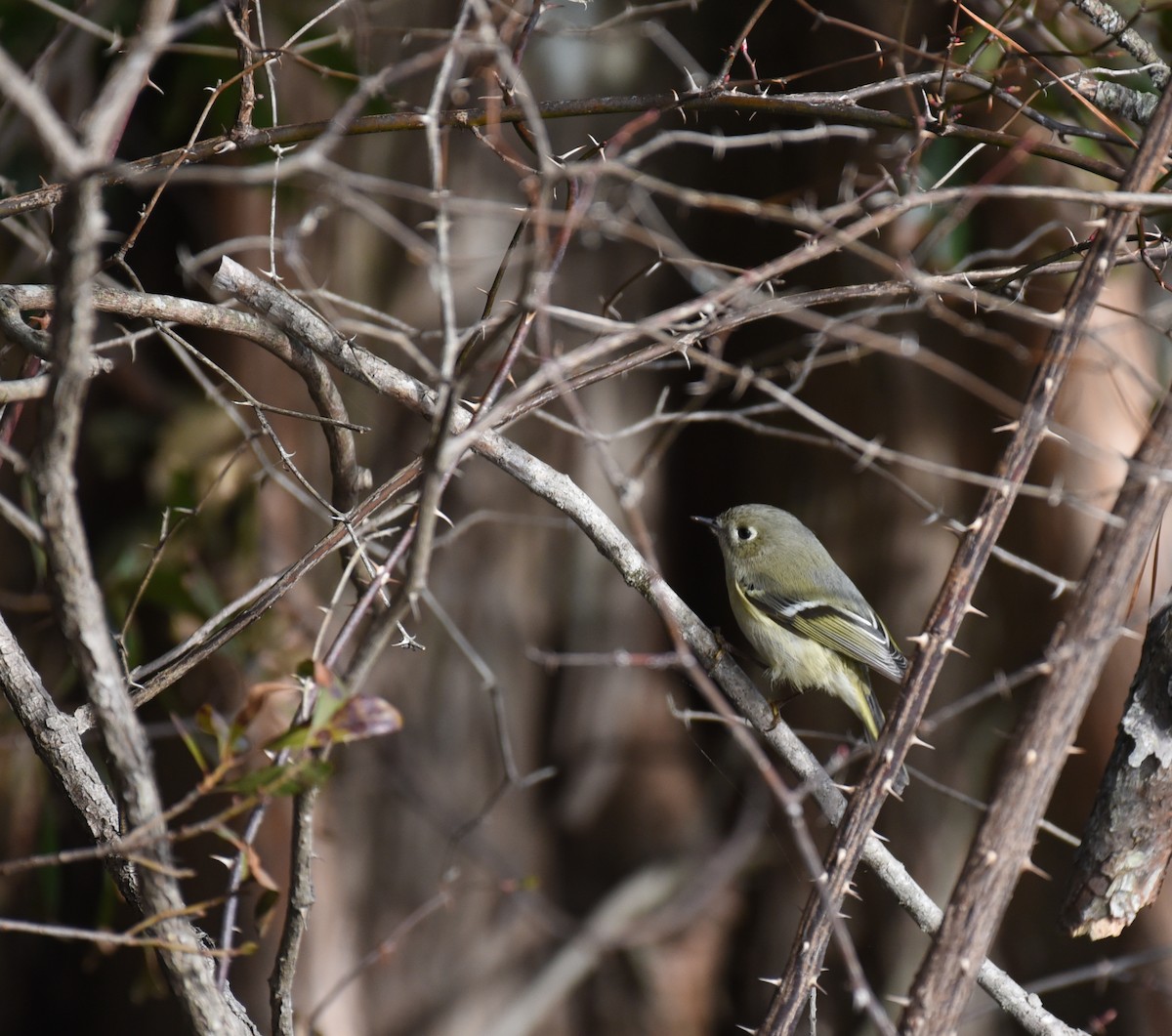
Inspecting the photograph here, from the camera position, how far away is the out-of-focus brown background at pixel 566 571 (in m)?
3.49

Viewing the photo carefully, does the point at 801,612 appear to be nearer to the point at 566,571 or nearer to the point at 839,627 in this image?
the point at 839,627

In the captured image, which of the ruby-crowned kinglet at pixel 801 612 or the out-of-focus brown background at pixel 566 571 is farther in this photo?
the out-of-focus brown background at pixel 566 571

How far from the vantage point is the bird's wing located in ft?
8.71

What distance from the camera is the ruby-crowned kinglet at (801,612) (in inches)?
106

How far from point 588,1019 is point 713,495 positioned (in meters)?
2.52

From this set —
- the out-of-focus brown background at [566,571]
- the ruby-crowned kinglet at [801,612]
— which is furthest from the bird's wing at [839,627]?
the out-of-focus brown background at [566,571]

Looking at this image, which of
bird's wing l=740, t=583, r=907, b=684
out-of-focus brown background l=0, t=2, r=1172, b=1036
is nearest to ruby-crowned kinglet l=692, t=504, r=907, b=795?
bird's wing l=740, t=583, r=907, b=684

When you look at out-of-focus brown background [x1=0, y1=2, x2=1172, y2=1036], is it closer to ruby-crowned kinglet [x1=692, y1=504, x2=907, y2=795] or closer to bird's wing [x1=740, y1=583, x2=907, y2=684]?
ruby-crowned kinglet [x1=692, y1=504, x2=907, y2=795]

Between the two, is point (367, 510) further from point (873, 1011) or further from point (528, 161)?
point (528, 161)

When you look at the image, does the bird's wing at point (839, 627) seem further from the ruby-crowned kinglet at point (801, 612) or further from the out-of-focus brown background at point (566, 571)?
the out-of-focus brown background at point (566, 571)

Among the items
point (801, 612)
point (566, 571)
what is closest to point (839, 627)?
point (801, 612)

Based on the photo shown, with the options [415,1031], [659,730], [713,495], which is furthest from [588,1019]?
[713,495]

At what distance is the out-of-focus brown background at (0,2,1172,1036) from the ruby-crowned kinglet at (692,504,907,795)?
68 cm

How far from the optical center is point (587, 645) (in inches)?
191
